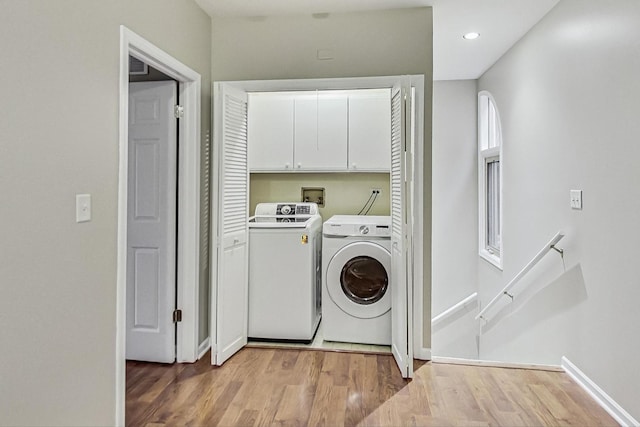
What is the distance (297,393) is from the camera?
7.76ft

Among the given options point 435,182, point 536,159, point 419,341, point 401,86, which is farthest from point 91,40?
point 435,182

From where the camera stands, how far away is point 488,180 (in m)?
4.57

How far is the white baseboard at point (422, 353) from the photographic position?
9.39 feet

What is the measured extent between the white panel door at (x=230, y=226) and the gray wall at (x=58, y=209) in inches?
34.8

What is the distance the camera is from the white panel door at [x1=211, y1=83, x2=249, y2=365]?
9.02ft

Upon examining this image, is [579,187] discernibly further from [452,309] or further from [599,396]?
[452,309]

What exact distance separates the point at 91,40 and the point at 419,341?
2681 millimetres

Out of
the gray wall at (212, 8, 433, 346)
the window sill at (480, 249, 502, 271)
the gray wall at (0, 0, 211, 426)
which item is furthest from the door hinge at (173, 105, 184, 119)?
the window sill at (480, 249, 502, 271)

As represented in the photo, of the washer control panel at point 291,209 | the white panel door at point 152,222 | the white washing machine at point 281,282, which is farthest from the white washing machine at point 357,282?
the white panel door at point 152,222

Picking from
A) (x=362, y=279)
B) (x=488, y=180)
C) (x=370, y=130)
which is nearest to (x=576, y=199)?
(x=362, y=279)

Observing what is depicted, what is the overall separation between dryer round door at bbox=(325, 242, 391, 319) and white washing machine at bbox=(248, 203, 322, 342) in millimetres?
211

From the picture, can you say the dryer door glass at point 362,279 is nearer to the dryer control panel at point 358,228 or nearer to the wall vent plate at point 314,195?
the dryer control panel at point 358,228

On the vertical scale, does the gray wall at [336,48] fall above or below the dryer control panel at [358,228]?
above

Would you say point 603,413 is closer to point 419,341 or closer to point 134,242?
point 419,341
